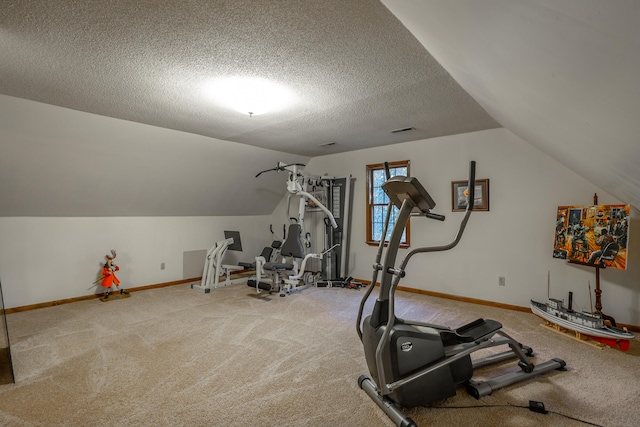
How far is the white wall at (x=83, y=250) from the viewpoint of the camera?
13.0 ft

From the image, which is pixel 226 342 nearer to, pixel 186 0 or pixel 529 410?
pixel 529 410

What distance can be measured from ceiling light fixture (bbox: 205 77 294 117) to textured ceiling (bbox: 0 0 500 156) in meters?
0.10

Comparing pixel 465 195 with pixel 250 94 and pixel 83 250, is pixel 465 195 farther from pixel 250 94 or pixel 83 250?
pixel 83 250

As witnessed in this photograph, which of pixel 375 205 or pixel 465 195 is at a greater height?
pixel 465 195

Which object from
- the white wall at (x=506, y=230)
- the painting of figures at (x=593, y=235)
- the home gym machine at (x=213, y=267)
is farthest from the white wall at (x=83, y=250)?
the painting of figures at (x=593, y=235)

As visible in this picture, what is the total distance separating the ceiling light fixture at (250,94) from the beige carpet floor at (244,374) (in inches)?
92.2

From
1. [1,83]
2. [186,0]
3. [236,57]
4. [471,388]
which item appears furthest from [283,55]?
[471,388]

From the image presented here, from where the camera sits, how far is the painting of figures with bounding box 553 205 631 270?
3020 millimetres

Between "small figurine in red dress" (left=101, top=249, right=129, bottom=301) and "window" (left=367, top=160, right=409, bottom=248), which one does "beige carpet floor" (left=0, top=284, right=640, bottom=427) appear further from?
"window" (left=367, top=160, right=409, bottom=248)

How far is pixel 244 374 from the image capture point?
2451 mm

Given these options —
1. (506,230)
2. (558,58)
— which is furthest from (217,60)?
(506,230)

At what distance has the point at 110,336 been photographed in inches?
126

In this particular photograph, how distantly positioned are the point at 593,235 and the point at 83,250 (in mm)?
6355

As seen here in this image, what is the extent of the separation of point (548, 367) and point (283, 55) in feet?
10.2
